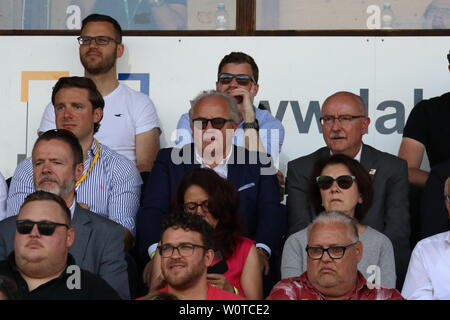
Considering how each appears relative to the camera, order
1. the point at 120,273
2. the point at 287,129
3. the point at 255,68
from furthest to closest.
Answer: the point at 287,129 → the point at 255,68 → the point at 120,273

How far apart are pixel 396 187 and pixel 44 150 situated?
6.87 feet

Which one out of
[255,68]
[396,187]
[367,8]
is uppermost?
[367,8]

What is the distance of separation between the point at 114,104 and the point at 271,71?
123 cm

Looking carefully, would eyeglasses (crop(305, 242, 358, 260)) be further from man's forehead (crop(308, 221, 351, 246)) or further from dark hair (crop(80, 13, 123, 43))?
dark hair (crop(80, 13, 123, 43))

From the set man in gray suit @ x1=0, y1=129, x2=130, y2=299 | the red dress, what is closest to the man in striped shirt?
man in gray suit @ x1=0, y1=129, x2=130, y2=299

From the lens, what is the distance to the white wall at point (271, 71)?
328 inches

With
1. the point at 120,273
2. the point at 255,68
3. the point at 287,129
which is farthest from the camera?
the point at 287,129

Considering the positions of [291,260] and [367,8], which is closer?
[291,260]

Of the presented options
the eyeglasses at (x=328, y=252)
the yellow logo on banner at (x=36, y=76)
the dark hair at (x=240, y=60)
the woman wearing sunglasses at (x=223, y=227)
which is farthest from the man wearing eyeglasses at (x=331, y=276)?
the yellow logo on banner at (x=36, y=76)

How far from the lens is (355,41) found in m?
8.38

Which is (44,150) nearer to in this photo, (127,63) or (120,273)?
(120,273)

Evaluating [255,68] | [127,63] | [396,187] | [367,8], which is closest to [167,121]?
[127,63]

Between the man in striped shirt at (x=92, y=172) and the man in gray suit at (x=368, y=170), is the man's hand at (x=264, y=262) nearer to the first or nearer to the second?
the man in gray suit at (x=368, y=170)

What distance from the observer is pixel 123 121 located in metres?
7.92
